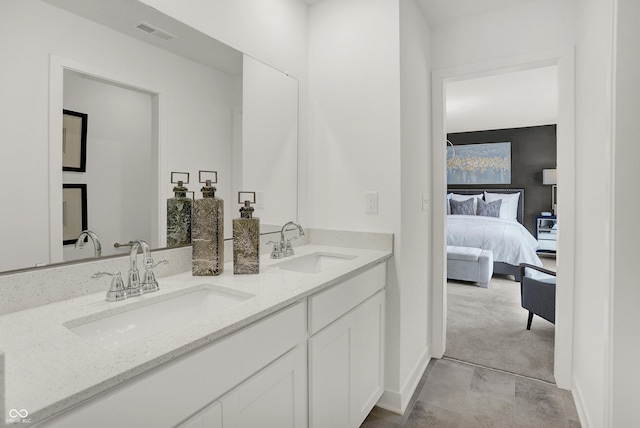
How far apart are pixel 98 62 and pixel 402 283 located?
1.74 m

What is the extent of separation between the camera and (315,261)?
2.01 meters

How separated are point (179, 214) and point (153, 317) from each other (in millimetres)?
470

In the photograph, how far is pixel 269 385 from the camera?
1065mm

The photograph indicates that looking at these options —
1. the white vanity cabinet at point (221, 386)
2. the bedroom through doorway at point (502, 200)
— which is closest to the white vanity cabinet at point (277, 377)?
the white vanity cabinet at point (221, 386)

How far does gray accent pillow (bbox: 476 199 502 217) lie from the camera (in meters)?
6.29

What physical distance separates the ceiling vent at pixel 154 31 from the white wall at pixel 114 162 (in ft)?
0.82

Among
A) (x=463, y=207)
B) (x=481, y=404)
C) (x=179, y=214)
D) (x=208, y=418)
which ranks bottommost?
(x=481, y=404)

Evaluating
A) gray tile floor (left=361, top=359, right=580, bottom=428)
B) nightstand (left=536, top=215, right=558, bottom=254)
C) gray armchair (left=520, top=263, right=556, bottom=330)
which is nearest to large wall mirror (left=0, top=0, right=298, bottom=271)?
gray tile floor (left=361, top=359, right=580, bottom=428)

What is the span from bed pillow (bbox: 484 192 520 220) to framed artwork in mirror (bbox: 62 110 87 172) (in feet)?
21.7

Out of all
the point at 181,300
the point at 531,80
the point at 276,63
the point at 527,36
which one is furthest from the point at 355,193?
the point at 531,80

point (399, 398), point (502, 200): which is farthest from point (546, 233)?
point (399, 398)

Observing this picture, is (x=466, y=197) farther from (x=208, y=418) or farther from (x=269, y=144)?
(x=208, y=418)

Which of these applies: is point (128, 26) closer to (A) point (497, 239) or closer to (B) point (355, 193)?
(B) point (355, 193)

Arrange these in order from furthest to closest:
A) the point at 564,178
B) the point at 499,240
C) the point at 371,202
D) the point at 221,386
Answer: the point at 499,240 → the point at 564,178 → the point at 371,202 → the point at 221,386
